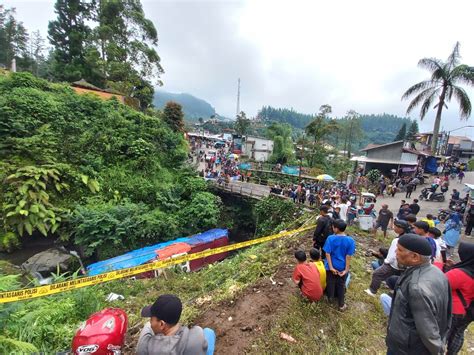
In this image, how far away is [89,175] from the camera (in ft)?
44.5

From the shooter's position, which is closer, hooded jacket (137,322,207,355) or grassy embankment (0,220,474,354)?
hooded jacket (137,322,207,355)

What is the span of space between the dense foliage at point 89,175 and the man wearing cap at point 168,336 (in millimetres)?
11049

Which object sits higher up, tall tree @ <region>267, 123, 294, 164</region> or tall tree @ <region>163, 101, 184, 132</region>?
tall tree @ <region>163, 101, 184, 132</region>

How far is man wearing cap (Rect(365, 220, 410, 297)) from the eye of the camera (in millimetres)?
4309

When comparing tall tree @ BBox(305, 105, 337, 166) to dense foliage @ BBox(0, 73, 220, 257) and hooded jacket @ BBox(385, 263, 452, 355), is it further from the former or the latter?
hooded jacket @ BBox(385, 263, 452, 355)

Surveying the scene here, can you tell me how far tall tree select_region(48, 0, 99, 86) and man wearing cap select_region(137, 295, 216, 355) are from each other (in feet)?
98.4

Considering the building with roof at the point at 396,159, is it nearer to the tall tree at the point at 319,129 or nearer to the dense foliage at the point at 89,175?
the tall tree at the point at 319,129

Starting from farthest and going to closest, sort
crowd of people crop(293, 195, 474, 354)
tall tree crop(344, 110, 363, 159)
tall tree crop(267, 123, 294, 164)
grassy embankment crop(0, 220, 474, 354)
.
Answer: tall tree crop(344, 110, 363, 159)
tall tree crop(267, 123, 294, 164)
grassy embankment crop(0, 220, 474, 354)
crowd of people crop(293, 195, 474, 354)

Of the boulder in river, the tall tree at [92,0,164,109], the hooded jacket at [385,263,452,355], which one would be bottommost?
the boulder in river

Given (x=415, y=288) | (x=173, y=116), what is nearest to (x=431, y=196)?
(x=415, y=288)

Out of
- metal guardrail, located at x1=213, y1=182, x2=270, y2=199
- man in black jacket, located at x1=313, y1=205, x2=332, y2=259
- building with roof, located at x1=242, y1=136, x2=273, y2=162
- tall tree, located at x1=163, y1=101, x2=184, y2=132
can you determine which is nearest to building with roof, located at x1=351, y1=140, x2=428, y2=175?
metal guardrail, located at x1=213, y1=182, x2=270, y2=199

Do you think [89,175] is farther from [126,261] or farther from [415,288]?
[415,288]

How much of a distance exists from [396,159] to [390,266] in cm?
2345

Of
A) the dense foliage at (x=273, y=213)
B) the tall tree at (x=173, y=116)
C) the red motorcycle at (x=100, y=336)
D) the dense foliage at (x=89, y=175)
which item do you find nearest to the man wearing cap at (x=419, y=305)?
the red motorcycle at (x=100, y=336)
